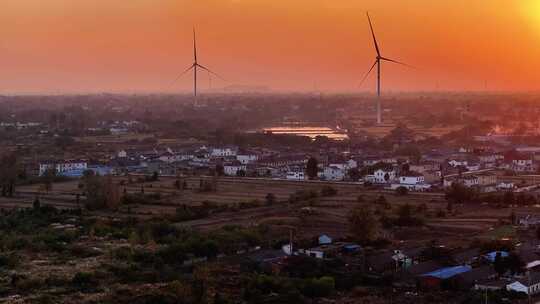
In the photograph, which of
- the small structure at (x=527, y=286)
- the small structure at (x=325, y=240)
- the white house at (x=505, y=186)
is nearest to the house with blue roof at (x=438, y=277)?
the small structure at (x=527, y=286)

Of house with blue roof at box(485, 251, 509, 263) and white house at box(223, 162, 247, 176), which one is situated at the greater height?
house with blue roof at box(485, 251, 509, 263)

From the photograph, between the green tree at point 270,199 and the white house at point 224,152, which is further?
the white house at point 224,152

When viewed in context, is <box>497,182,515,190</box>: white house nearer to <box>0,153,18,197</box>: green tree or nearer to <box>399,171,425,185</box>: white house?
<box>399,171,425,185</box>: white house

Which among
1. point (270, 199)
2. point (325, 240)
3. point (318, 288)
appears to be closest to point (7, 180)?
point (270, 199)

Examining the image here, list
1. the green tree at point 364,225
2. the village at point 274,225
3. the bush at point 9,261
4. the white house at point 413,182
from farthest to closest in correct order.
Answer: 1. the white house at point 413,182
2. the green tree at point 364,225
3. the bush at point 9,261
4. the village at point 274,225

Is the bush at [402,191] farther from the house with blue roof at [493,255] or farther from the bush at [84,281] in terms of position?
the bush at [84,281]

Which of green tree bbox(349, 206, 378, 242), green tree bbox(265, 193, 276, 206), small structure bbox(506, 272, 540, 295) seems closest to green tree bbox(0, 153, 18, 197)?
green tree bbox(265, 193, 276, 206)

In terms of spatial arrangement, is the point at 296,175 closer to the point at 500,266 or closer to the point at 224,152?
the point at 224,152

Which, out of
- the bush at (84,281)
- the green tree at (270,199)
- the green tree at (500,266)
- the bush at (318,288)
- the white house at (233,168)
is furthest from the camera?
the white house at (233,168)
